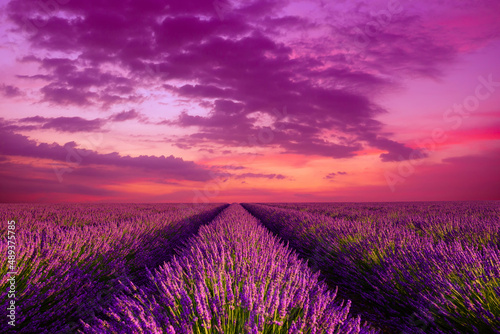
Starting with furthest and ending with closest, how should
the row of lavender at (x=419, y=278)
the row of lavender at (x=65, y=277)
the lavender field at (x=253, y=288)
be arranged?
the row of lavender at (x=65, y=277)
the row of lavender at (x=419, y=278)
the lavender field at (x=253, y=288)

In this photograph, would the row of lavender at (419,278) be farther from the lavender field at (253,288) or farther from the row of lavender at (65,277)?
the row of lavender at (65,277)

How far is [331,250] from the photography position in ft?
19.4

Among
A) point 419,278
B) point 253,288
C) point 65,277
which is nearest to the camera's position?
point 253,288

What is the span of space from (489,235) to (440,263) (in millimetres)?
2707

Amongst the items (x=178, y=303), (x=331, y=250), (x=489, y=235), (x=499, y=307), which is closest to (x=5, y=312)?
(x=178, y=303)

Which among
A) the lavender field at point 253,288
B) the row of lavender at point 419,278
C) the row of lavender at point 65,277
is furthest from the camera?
the row of lavender at point 65,277

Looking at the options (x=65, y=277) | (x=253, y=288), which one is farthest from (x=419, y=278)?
(x=65, y=277)

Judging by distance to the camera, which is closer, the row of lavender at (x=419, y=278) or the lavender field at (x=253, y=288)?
the lavender field at (x=253, y=288)

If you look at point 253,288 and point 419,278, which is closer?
point 253,288

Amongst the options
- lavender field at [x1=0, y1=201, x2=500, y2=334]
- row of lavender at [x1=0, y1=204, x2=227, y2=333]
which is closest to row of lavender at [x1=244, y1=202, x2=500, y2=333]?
lavender field at [x1=0, y1=201, x2=500, y2=334]

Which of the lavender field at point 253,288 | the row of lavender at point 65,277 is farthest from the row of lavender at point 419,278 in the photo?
the row of lavender at point 65,277

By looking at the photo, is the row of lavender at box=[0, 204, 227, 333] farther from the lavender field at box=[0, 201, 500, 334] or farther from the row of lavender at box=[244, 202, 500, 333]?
the row of lavender at box=[244, 202, 500, 333]

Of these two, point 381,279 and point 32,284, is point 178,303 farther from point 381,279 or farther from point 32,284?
point 381,279

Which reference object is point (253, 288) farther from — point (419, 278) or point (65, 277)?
point (65, 277)
